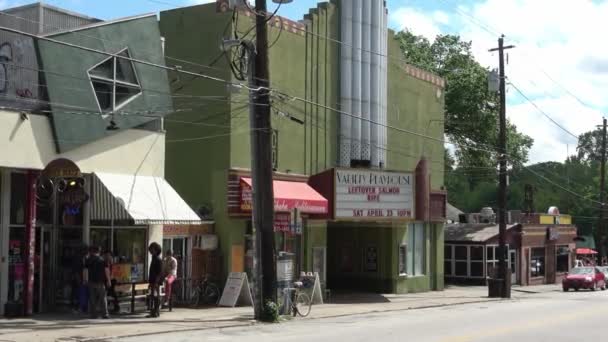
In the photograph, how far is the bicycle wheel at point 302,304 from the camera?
20797 mm

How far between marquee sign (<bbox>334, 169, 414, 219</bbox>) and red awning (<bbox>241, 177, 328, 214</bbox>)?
39.9 inches

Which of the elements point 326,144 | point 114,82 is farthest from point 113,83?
point 326,144

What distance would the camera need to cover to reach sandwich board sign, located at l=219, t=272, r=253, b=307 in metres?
22.9

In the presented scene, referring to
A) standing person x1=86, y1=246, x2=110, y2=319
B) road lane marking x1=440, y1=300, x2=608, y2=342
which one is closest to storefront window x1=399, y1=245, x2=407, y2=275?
road lane marking x1=440, y1=300, x2=608, y2=342

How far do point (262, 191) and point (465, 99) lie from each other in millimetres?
31336

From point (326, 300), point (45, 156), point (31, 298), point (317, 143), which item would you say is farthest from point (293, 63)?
point (31, 298)

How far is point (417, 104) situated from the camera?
32656mm

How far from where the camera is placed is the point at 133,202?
64.8ft

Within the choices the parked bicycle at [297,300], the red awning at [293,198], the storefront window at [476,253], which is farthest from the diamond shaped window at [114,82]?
the storefront window at [476,253]

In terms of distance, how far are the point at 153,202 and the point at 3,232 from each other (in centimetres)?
375

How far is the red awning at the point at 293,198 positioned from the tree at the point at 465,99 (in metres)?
21.7

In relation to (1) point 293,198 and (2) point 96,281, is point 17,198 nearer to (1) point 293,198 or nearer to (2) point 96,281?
(2) point 96,281

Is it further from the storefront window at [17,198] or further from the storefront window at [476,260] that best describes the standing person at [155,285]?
the storefront window at [476,260]

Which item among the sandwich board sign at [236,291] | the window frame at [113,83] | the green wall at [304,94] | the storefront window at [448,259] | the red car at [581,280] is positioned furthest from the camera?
the storefront window at [448,259]
